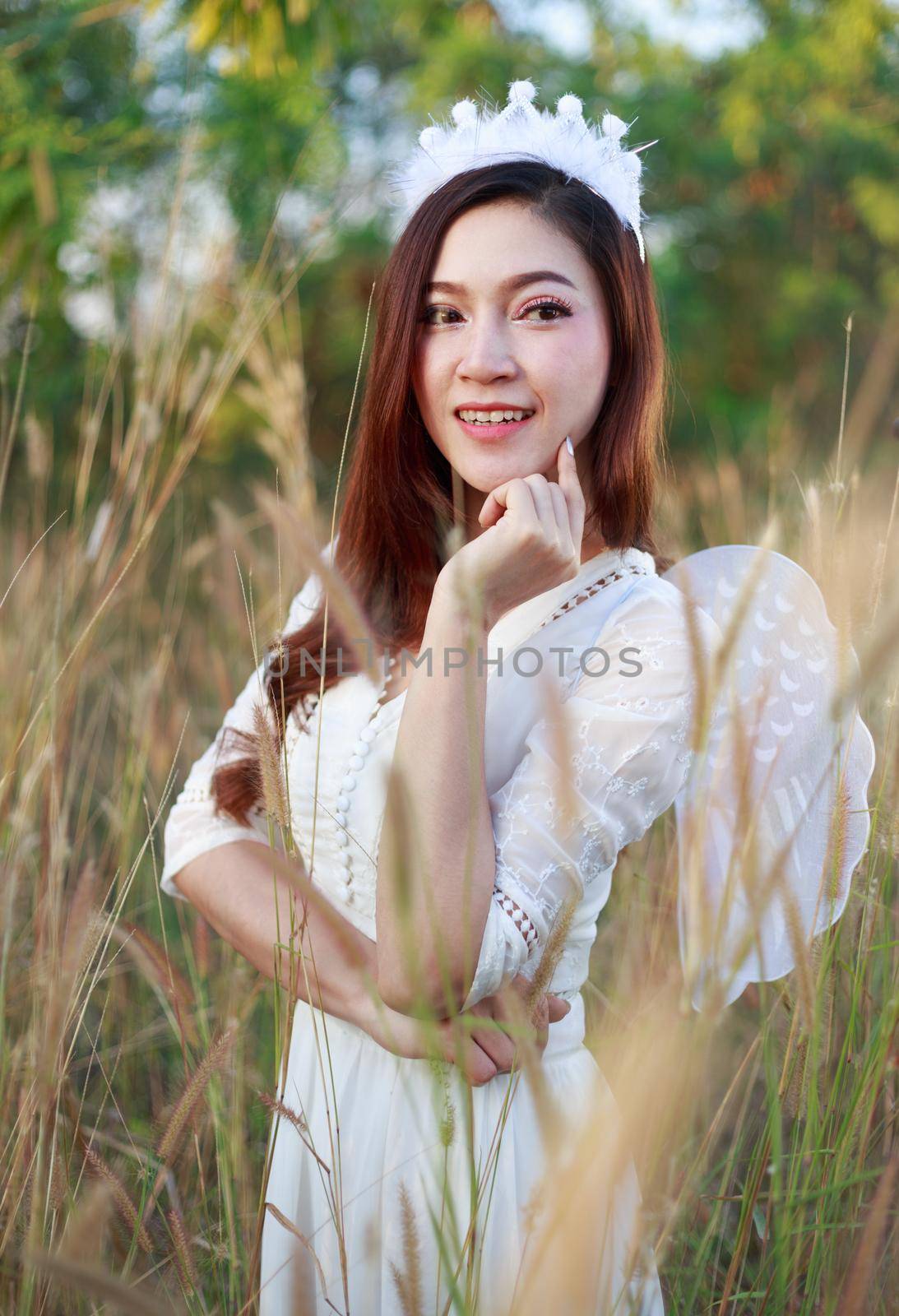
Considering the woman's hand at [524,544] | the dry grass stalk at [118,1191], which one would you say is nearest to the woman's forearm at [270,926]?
the dry grass stalk at [118,1191]

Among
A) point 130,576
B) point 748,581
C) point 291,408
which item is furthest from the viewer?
point 291,408

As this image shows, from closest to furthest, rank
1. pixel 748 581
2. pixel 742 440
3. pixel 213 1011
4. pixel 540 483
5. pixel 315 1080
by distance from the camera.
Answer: pixel 748 581 < pixel 540 483 < pixel 315 1080 < pixel 213 1011 < pixel 742 440

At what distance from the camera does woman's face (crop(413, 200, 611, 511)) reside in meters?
1.32

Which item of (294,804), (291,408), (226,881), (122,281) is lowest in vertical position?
(226,881)

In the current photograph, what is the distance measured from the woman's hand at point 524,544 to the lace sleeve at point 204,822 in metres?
0.40

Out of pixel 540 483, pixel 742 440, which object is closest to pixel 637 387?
pixel 540 483

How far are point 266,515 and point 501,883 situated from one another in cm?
88

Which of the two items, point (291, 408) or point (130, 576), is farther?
point (291, 408)

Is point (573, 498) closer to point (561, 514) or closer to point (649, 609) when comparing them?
point (561, 514)

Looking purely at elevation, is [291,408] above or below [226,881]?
above

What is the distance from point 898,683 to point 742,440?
20.0 feet

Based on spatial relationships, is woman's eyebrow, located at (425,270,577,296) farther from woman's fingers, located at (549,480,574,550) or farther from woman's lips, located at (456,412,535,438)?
woman's fingers, located at (549,480,574,550)

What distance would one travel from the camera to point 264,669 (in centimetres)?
152

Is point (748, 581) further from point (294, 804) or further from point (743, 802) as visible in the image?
point (294, 804)
